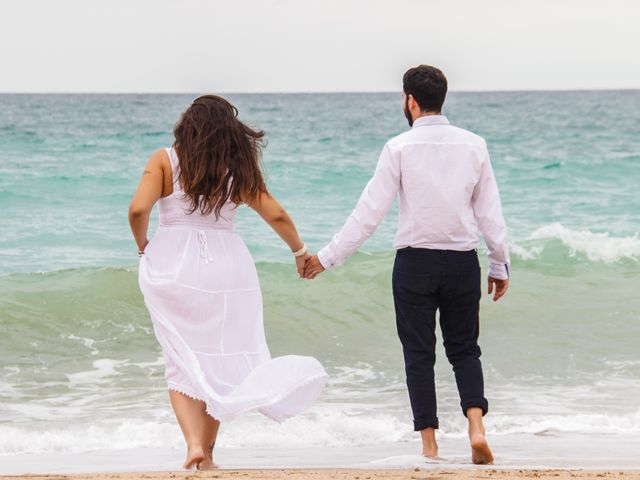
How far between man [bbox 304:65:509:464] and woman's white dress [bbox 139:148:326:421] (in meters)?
0.51

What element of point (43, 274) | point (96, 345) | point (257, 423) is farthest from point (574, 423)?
point (43, 274)

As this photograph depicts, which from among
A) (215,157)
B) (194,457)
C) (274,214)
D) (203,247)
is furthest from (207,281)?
(194,457)

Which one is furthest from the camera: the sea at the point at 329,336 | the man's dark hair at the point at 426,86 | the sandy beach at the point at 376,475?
the sea at the point at 329,336

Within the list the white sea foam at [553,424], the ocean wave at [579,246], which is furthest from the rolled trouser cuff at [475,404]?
the ocean wave at [579,246]

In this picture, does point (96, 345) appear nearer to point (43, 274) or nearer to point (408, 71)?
point (43, 274)

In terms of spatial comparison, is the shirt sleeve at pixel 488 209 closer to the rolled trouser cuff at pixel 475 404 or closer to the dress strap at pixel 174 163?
the rolled trouser cuff at pixel 475 404

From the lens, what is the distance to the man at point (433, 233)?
4.74 meters

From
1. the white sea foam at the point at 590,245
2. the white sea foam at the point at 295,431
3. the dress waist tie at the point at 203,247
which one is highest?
the dress waist tie at the point at 203,247

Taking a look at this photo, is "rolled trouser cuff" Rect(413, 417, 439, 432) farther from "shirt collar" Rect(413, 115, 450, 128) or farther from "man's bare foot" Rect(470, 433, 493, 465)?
"shirt collar" Rect(413, 115, 450, 128)

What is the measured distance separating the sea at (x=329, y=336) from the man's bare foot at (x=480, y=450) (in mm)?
133

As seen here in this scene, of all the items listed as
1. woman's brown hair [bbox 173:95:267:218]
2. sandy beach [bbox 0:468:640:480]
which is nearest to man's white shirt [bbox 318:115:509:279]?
woman's brown hair [bbox 173:95:267:218]

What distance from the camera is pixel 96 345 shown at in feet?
30.2

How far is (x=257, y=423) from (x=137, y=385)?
1.64 meters

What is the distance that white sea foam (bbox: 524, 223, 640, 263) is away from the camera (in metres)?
13.4
